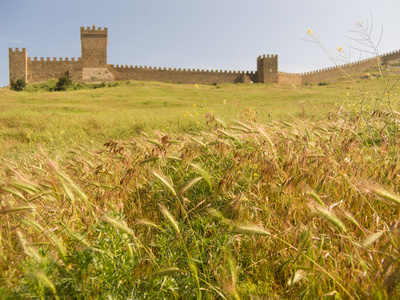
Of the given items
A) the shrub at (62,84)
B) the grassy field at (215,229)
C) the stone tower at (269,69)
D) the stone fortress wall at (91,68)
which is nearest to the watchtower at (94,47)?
the stone fortress wall at (91,68)

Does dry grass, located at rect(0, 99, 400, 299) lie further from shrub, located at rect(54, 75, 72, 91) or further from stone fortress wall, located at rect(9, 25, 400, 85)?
stone fortress wall, located at rect(9, 25, 400, 85)

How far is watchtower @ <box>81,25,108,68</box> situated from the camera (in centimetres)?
4525

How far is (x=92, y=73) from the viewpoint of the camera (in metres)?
44.6

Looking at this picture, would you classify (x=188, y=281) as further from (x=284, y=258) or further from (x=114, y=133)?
(x=114, y=133)

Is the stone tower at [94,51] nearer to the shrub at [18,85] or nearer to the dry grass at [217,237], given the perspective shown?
the shrub at [18,85]

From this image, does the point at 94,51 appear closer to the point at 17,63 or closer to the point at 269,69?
the point at 17,63

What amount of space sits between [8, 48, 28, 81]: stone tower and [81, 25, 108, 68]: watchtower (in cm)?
858

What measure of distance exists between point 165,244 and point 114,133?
737 centimetres

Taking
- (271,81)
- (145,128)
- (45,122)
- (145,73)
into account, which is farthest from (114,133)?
(271,81)

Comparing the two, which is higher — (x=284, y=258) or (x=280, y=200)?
(x=280, y=200)

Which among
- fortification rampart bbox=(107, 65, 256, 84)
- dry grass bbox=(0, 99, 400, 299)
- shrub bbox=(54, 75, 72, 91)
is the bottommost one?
dry grass bbox=(0, 99, 400, 299)

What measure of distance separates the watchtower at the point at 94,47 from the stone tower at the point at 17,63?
28.1 ft

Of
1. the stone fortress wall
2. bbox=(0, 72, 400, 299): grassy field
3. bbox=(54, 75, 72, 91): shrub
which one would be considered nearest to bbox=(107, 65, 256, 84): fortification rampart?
the stone fortress wall

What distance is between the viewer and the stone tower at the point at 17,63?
44.0 metres
